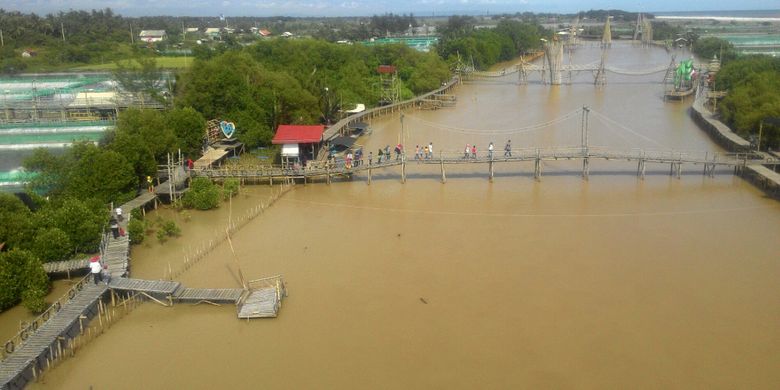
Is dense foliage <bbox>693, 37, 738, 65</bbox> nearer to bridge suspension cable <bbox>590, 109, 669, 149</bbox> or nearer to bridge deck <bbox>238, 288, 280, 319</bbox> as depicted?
bridge suspension cable <bbox>590, 109, 669, 149</bbox>

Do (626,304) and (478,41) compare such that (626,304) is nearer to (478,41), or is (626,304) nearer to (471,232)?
(471,232)

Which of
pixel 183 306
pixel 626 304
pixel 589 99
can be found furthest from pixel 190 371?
pixel 589 99

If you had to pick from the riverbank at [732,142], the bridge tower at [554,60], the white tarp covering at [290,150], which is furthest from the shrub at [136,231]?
the bridge tower at [554,60]

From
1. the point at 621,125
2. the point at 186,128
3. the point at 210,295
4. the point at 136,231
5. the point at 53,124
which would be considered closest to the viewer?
the point at 210,295

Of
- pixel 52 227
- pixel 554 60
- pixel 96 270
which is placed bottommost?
pixel 96 270

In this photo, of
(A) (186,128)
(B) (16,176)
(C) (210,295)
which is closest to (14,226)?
(C) (210,295)

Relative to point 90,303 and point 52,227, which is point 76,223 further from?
point 90,303
